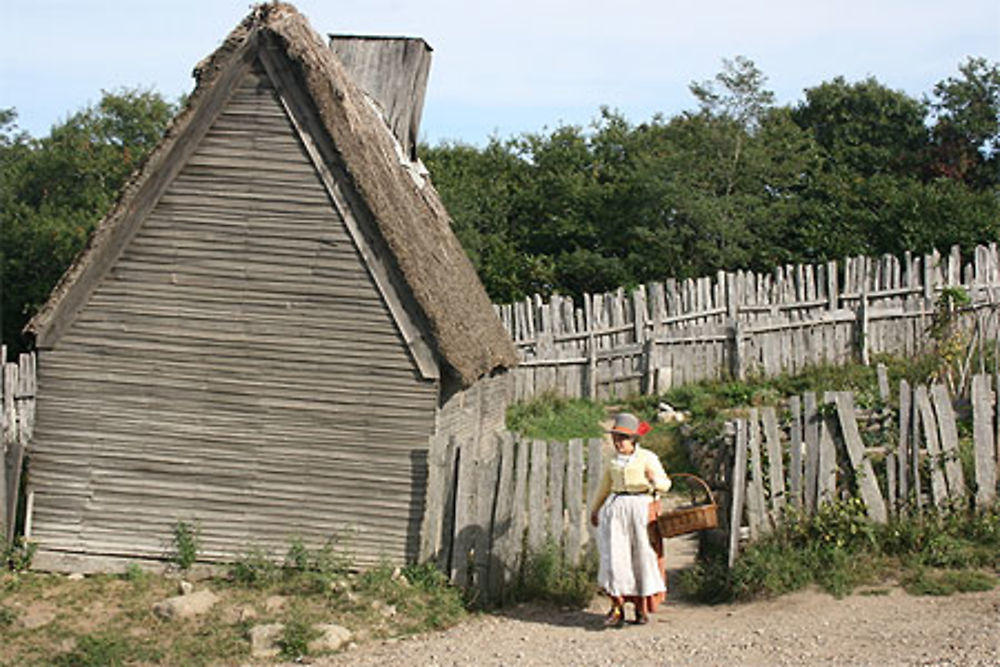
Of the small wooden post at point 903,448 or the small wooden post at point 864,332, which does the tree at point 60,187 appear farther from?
the small wooden post at point 903,448

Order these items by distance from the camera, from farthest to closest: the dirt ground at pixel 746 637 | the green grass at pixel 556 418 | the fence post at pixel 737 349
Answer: the fence post at pixel 737 349 < the green grass at pixel 556 418 < the dirt ground at pixel 746 637

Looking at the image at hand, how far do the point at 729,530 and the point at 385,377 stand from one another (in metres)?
3.31

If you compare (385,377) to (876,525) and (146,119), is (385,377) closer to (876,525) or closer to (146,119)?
(876,525)

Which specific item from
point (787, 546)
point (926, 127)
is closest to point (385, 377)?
point (787, 546)

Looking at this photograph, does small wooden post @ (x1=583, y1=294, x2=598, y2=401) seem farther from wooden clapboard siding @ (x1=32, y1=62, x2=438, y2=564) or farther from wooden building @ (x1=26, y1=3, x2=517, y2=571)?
wooden clapboard siding @ (x1=32, y1=62, x2=438, y2=564)

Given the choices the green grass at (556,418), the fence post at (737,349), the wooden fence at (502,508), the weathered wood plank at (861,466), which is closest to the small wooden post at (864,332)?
the fence post at (737,349)

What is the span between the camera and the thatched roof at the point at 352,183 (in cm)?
1054

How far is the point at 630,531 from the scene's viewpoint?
29.6ft

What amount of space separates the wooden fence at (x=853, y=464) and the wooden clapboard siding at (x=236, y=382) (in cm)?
288

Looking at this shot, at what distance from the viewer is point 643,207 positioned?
2805 cm

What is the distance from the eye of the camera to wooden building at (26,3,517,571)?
10641 millimetres

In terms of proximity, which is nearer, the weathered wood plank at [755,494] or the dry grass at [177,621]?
the dry grass at [177,621]

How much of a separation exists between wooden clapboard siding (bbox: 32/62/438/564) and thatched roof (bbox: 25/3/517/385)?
20 centimetres

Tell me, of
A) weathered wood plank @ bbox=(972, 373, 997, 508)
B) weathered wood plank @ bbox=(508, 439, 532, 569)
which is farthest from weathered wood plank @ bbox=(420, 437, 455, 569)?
weathered wood plank @ bbox=(972, 373, 997, 508)
